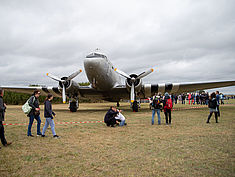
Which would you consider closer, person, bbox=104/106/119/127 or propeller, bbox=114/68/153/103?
person, bbox=104/106/119/127

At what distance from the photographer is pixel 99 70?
1416cm

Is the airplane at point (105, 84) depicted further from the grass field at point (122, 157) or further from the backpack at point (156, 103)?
the grass field at point (122, 157)

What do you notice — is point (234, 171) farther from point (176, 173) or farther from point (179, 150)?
point (179, 150)

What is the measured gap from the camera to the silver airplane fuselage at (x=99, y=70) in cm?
1373

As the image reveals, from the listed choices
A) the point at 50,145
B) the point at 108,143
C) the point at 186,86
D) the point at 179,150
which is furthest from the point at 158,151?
the point at 186,86

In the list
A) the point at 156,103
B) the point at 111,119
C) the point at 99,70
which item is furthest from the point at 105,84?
the point at 156,103

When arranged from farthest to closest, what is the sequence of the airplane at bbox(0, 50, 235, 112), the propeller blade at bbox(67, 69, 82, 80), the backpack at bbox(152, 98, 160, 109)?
the propeller blade at bbox(67, 69, 82, 80), the airplane at bbox(0, 50, 235, 112), the backpack at bbox(152, 98, 160, 109)

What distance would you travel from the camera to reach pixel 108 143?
517 cm

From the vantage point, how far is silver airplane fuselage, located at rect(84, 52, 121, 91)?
1373cm

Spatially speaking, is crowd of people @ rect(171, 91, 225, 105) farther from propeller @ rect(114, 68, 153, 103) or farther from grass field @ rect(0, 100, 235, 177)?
grass field @ rect(0, 100, 235, 177)

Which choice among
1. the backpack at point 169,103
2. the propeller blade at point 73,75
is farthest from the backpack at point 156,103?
the propeller blade at point 73,75

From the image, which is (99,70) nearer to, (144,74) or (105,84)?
(105,84)

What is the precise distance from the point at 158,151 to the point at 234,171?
5.34 feet

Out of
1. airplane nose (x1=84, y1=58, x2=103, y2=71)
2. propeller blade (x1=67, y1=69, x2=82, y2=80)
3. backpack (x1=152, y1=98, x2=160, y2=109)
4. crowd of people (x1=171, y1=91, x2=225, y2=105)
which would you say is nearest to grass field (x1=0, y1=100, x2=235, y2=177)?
backpack (x1=152, y1=98, x2=160, y2=109)
